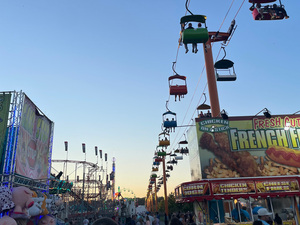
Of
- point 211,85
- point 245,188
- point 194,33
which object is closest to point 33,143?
point 194,33

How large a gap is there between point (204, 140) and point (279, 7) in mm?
14301

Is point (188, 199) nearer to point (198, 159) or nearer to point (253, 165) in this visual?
point (198, 159)

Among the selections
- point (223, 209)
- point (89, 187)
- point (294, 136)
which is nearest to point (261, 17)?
point (223, 209)

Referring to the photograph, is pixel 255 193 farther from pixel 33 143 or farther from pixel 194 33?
pixel 33 143

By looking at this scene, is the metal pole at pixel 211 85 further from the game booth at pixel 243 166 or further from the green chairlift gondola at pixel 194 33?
the green chairlift gondola at pixel 194 33

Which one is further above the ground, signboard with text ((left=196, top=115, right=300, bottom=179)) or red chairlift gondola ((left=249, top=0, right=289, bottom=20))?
red chairlift gondola ((left=249, top=0, right=289, bottom=20))

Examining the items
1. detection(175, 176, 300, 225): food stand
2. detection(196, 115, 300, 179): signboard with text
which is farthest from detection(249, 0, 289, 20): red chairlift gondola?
detection(196, 115, 300, 179): signboard with text

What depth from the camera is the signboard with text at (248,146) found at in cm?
2148

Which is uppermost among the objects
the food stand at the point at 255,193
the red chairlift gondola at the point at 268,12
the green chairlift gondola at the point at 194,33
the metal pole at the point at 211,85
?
the metal pole at the point at 211,85

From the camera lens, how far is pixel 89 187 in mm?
43438

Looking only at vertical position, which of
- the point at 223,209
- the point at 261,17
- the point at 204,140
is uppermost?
the point at 261,17

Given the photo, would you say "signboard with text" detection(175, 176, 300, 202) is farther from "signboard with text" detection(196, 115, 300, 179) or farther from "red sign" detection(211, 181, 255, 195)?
"signboard with text" detection(196, 115, 300, 179)

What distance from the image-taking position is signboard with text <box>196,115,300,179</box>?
2148 centimetres

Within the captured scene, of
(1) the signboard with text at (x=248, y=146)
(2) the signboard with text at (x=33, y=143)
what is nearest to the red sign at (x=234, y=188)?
(1) the signboard with text at (x=248, y=146)
